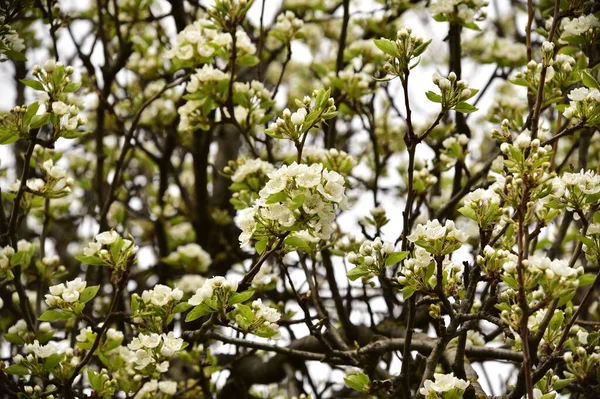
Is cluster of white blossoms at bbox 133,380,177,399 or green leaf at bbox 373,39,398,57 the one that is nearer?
green leaf at bbox 373,39,398,57

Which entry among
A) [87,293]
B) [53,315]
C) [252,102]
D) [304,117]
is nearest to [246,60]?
[252,102]

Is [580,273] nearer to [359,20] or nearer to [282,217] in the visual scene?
[282,217]

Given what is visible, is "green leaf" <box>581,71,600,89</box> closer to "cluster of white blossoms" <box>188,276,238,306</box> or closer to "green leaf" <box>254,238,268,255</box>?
"green leaf" <box>254,238,268,255</box>

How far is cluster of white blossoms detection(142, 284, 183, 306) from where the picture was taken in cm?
235

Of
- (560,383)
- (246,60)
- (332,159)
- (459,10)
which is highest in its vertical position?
(459,10)

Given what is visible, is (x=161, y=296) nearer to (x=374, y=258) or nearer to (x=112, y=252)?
(x=112, y=252)

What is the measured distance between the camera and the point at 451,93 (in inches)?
85.6

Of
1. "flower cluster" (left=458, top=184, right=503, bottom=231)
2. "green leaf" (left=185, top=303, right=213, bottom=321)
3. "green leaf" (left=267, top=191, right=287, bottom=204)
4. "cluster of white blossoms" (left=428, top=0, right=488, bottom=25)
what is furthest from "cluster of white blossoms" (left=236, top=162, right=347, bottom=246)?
"cluster of white blossoms" (left=428, top=0, right=488, bottom=25)

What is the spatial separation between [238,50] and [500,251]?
72.9 inches

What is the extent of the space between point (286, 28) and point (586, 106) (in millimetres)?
1888

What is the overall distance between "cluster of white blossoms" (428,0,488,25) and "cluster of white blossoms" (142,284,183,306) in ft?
A: 6.40

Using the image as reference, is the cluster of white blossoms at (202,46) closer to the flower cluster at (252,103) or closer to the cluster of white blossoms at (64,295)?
the flower cluster at (252,103)

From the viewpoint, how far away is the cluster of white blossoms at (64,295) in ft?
7.73

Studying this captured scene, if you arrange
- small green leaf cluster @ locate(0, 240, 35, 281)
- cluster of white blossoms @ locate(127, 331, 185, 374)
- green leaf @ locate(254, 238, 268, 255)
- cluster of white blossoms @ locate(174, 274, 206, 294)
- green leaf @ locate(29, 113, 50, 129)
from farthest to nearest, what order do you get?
1. cluster of white blossoms @ locate(174, 274, 206, 294)
2. small green leaf cluster @ locate(0, 240, 35, 281)
3. green leaf @ locate(29, 113, 50, 129)
4. cluster of white blossoms @ locate(127, 331, 185, 374)
5. green leaf @ locate(254, 238, 268, 255)
